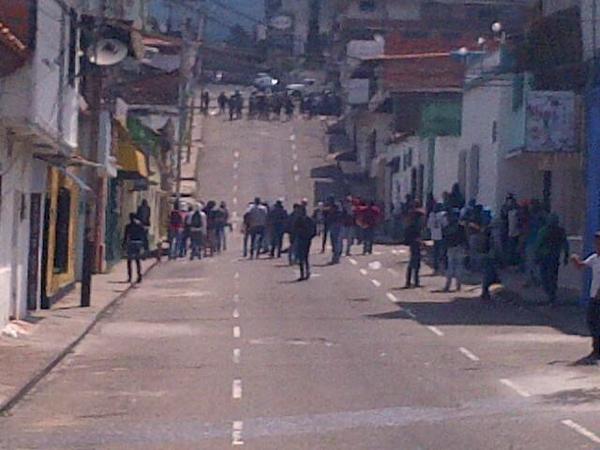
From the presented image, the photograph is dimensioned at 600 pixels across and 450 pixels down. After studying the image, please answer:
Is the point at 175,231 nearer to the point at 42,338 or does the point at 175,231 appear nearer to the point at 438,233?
the point at 438,233

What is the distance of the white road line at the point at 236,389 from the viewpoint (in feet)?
61.3

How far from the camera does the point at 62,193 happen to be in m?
34.7

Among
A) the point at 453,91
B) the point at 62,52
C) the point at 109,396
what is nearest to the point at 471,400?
the point at 109,396

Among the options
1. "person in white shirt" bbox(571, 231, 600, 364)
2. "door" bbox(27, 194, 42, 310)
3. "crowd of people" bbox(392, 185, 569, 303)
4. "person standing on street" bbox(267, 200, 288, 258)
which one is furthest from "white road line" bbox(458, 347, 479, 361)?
"person standing on street" bbox(267, 200, 288, 258)

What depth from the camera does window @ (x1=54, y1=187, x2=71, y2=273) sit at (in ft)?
113

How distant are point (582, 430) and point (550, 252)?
16.6m

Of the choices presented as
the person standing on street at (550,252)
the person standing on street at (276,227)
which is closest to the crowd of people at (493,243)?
the person standing on street at (550,252)

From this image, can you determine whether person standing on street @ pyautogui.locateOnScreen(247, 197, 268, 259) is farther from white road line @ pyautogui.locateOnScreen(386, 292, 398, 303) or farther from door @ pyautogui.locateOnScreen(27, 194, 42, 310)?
door @ pyautogui.locateOnScreen(27, 194, 42, 310)

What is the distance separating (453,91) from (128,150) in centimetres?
2388

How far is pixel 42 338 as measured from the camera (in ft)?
83.1

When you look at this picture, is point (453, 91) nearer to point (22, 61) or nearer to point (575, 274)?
point (575, 274)

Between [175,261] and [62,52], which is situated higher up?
[62,52]

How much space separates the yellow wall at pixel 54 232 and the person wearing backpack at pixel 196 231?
508 inches

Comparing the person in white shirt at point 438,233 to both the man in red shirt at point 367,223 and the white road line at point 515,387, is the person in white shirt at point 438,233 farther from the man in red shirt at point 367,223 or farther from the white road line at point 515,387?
the white road line at point 515,387
